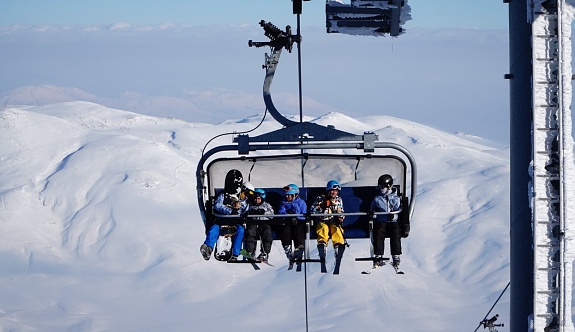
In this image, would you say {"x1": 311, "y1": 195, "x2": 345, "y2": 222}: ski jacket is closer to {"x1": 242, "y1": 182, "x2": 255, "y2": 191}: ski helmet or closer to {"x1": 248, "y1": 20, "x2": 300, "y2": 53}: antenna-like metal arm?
{"x1": 242, "y1": 182, "x2": 255, "y2": 191}: ski helmet

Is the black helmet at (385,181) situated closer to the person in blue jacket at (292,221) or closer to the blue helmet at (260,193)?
the person in blue jacket at (292,221)

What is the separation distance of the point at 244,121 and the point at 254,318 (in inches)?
1793

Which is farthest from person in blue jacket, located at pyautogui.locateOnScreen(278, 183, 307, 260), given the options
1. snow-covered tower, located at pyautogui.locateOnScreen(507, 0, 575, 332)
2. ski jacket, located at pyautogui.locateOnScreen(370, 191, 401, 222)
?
snow-covered tower, located at pyautogui.locateOnScreen(507, 0, 575, 332)

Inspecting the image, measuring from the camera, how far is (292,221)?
1161cm

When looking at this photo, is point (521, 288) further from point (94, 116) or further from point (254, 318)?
point (94, 116)

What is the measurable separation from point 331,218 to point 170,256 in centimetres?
7740

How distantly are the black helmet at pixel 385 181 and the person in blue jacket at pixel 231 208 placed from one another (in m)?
1.49

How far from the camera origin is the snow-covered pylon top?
9539mm

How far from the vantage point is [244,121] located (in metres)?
123

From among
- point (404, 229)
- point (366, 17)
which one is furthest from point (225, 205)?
point (366, 17)

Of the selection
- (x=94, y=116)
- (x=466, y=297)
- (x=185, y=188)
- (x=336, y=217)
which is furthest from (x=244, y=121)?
(x=336, y=217)

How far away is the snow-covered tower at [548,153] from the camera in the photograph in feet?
26.1

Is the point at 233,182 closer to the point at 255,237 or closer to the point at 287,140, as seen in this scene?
the point at 255,237

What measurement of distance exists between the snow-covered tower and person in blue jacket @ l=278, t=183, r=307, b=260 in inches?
146
